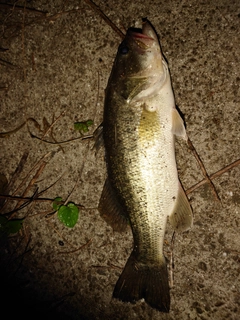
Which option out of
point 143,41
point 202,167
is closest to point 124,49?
point 143,41

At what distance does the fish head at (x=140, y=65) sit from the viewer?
1.76 meters

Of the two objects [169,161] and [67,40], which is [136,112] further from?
[67,40]

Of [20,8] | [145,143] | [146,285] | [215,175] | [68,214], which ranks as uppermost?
[20,8]

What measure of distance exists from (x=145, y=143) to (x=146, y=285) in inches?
44.0

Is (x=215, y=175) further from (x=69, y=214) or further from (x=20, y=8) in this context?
(x=20, y=8)

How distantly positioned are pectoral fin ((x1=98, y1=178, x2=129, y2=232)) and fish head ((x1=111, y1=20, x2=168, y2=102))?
0.72 meters

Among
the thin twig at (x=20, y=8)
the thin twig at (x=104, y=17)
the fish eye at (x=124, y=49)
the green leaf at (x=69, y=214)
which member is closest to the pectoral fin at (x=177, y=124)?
the fish eye at (x=124, y=49)

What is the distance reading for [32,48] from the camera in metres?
2.61

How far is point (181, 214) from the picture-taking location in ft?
6.43

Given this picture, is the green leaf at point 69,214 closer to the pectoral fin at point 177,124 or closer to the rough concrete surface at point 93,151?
the rough concrete surface at point 93,151

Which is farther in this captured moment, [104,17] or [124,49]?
[104,17]

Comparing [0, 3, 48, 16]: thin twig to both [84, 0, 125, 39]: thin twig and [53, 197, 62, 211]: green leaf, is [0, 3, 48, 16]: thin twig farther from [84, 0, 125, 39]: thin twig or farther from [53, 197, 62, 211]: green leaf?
[53, 197, 62, 211]: green leaf

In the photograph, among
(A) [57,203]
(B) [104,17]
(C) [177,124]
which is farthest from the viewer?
(A) [57,203]

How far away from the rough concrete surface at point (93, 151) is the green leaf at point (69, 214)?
0.23 ft
